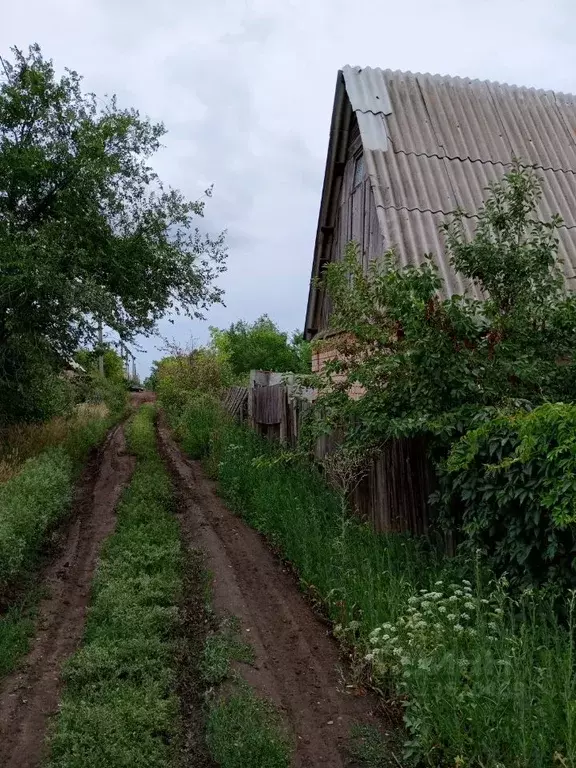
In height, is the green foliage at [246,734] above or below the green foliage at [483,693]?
below

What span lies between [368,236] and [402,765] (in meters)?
7.63

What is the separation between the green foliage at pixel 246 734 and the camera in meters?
3.74

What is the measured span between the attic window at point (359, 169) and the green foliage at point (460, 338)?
3797 mm

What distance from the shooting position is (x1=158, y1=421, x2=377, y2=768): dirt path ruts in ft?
13.8

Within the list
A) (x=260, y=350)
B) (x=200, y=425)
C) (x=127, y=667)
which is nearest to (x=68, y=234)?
(x=200, y=425)

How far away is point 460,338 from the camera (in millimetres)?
6594

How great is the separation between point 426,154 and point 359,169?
4.06ft

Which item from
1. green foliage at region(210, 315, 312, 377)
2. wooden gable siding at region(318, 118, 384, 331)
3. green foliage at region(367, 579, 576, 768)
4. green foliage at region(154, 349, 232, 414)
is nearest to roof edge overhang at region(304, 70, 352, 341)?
wooden gable siding at region(318, 118, 384, 331)

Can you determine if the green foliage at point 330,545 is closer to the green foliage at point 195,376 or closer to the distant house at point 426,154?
the distant house at point 426,154

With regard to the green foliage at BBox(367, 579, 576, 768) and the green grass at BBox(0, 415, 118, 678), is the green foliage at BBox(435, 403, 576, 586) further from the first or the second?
the green grass at BBox(0, 415, 118, 678)

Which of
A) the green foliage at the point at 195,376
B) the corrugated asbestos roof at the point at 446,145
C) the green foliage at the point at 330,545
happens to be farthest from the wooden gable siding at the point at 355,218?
the green foliage at the point at 195,376

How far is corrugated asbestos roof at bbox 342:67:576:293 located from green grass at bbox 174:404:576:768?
3921mm

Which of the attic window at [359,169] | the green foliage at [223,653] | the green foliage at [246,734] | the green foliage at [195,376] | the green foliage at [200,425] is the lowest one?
the green foliage at [246,734]

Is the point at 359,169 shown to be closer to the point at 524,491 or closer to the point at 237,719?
the point at 524,491
